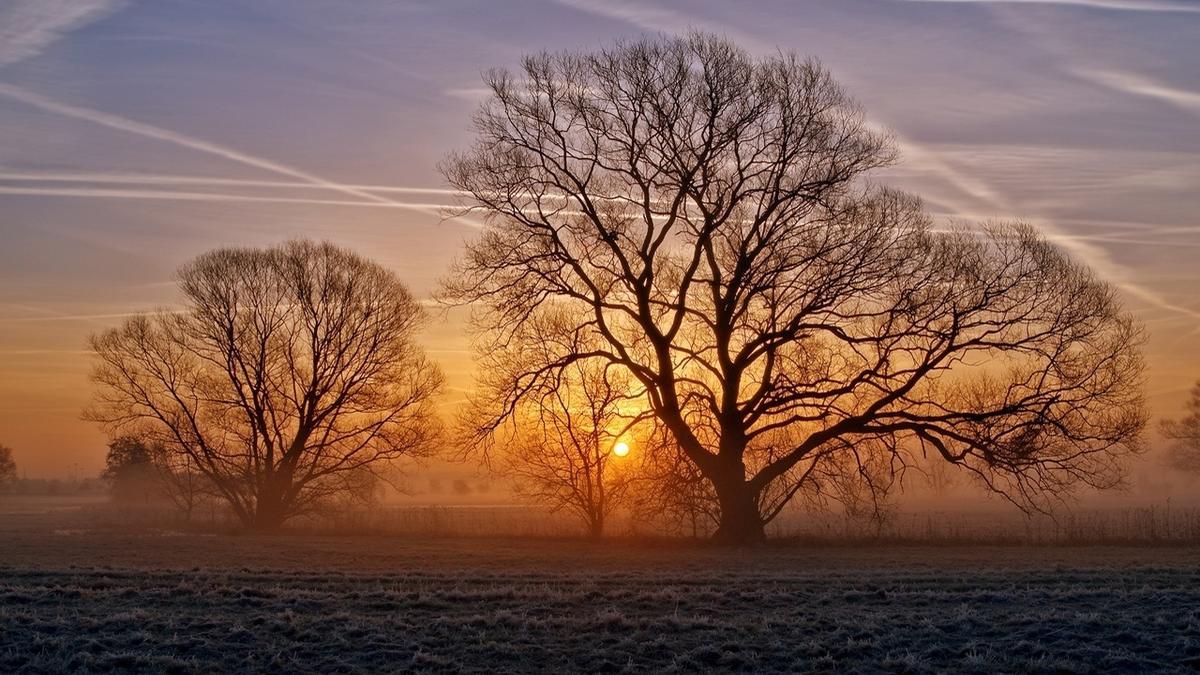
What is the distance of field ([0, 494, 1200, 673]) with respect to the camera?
529 inches

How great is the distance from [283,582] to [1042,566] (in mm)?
15223

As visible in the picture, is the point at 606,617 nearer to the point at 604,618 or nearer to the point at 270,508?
the point at 604,618

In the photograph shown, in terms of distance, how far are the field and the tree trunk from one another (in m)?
7.22

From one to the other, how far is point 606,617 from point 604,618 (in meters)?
0.05

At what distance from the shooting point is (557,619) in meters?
15.2

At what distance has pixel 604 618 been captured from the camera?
49.3 feet

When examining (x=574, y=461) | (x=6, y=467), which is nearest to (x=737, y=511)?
(x=574, y=461)

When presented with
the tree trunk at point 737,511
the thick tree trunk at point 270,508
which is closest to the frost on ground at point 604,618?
the tree trunk at point 737,511

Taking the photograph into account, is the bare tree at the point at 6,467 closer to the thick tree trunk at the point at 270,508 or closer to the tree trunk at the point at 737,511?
the thick tree trunk at the point at 270,508

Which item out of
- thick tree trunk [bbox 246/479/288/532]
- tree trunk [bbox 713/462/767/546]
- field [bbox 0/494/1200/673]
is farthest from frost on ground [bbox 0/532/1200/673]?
thick tree trunk [bbox 246/479/288/532]

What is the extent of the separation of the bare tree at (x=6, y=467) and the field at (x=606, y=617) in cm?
10151

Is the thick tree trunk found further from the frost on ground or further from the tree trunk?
the frost on ground

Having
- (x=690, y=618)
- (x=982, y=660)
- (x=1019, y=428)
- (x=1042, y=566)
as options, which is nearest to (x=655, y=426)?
(x=1019, y=428)

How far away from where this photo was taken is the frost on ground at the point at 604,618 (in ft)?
44.1
